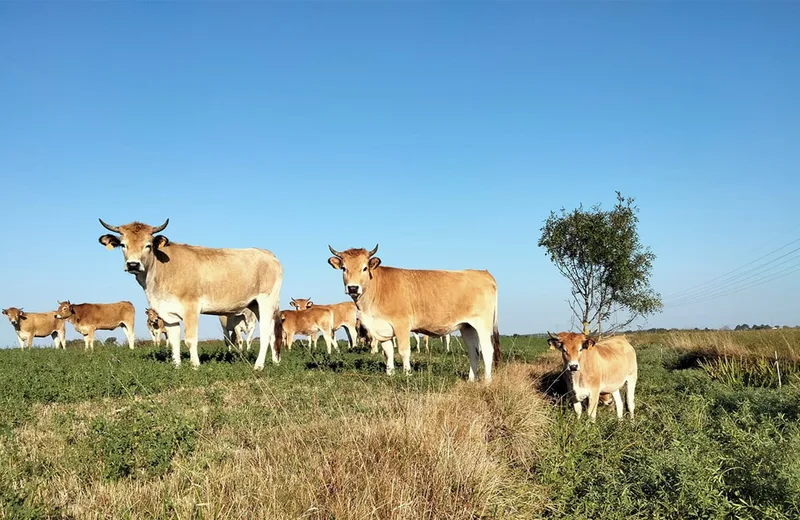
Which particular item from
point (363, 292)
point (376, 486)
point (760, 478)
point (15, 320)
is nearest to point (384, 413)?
point (376, 486)

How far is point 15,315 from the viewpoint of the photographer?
31.8 metres

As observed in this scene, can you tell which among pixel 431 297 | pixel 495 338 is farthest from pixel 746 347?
pixel 431 297

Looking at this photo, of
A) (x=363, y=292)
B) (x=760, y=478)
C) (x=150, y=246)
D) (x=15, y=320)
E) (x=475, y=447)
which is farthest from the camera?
(x=15, y=320)

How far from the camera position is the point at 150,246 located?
13883 mm

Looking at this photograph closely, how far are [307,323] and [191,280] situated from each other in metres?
12.8

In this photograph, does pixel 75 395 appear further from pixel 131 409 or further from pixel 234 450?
pixel 234 450

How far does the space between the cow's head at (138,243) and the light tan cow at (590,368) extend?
9142 millimetres

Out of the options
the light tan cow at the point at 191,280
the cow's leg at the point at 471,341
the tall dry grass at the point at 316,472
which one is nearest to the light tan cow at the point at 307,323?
the light tan cow at the point at 191,280

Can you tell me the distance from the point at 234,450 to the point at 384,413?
2.17 meters

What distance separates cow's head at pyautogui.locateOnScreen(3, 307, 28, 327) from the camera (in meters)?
31.8

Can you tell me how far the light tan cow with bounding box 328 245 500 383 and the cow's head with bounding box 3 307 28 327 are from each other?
1051 inches

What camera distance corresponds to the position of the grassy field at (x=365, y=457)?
16.6ft

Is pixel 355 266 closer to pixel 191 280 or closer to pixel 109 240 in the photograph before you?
pixel 191 280

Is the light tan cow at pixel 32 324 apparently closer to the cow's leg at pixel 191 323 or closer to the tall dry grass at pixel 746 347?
the cow's leg at pixel 191 323
